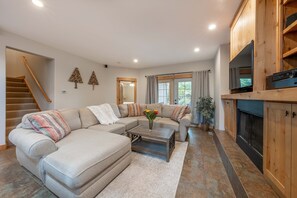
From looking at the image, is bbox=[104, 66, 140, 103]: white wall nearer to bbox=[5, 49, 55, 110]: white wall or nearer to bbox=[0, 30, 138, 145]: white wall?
bbox=[0, 30, 138, 145]: white wall

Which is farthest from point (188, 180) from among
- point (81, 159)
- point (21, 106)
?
point (21, 106)

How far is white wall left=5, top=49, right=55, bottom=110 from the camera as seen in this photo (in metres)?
3.53

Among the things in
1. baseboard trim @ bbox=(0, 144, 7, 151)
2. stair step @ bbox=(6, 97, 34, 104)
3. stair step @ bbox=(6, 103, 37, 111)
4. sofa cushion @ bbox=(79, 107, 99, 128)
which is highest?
stair step @ bbox=(6, 97, 34, 104)

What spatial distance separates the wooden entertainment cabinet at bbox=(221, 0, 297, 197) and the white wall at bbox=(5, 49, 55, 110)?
4527 millimetres

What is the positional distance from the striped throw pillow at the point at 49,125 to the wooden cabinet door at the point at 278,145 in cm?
256

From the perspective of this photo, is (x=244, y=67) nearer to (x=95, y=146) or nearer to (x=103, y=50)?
(x=95, y=146)

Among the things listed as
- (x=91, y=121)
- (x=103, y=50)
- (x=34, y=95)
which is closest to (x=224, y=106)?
(x=91, y=121)

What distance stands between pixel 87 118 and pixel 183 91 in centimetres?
361

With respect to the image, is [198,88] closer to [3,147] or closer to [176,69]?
[176,69]

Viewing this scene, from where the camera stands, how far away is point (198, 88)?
4414mm

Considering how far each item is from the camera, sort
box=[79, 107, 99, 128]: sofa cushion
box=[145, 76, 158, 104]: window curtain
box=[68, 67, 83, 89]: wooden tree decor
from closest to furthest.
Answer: box=[79, 107, 99, 128]: sofa cushion → box=[68, 67, 83, 89]: wooden tree decor → box=[145, 76, 158, 104]: window curtain

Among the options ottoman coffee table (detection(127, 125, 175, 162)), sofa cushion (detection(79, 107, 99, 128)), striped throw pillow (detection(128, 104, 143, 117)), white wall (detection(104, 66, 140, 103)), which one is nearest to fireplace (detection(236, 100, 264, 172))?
ottoman coffee table (detection(127, 125, 175, 162))

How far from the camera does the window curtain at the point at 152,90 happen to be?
5250 millimetres

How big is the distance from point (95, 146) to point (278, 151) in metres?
1.93
